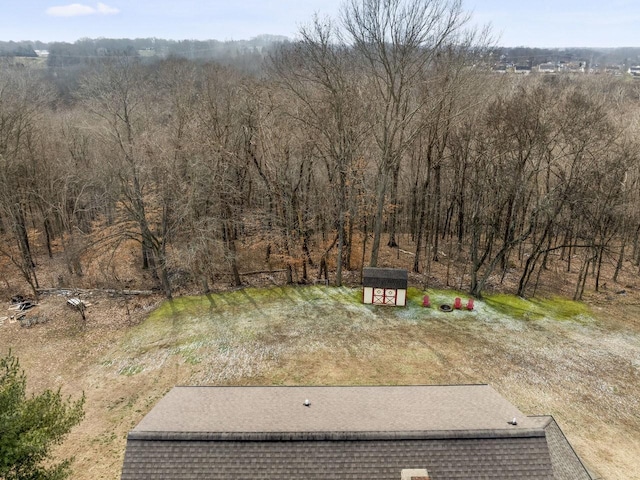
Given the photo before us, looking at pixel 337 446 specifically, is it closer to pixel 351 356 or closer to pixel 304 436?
pixel 304 436

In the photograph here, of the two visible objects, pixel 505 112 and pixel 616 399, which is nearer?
pixel 616 399

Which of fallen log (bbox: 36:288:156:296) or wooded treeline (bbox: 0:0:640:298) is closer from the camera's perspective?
wooded treeline (bbox: 0:0:640:298)

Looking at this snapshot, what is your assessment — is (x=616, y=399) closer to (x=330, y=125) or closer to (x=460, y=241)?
(x=460, y=241)

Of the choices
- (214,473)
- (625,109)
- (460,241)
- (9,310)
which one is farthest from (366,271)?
(625,109)

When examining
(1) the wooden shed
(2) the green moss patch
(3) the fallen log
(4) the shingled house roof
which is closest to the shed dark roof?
(1) the wooden shed

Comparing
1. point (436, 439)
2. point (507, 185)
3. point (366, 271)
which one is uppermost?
point (507, 185)

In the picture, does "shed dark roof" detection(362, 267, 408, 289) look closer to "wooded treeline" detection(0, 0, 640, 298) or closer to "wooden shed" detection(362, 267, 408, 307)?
"wooden shed" detection(362, 267, 408, 307)

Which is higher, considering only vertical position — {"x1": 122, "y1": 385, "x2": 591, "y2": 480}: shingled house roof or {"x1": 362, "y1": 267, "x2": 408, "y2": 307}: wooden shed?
{"x1": 122, "y1": 385, "x2": 591, "y2": 480}: shingled house roof
